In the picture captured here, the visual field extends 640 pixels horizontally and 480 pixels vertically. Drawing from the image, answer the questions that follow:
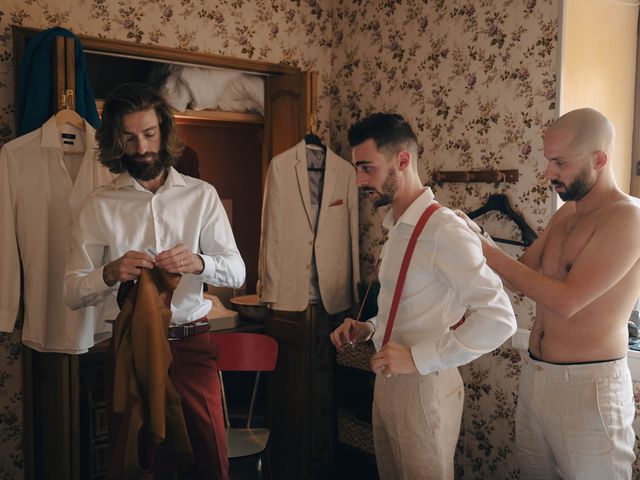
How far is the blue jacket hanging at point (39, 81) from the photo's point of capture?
103 inches

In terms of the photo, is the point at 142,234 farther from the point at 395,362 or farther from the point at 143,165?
the point at 395,362

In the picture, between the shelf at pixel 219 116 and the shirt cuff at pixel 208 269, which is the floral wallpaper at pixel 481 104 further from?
the shirt cuff at pixel 208 269

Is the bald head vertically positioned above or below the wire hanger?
above

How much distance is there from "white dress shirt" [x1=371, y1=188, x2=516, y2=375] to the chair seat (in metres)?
1.11

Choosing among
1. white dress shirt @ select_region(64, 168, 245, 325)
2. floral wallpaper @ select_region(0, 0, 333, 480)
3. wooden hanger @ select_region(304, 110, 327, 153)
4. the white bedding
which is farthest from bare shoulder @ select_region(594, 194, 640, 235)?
the white bedding

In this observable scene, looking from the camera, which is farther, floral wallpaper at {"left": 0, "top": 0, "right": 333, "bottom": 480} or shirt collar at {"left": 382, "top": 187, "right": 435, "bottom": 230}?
floral wallpaper at {"left": 0, "top": 0, "right": 333, "bottom": 480}

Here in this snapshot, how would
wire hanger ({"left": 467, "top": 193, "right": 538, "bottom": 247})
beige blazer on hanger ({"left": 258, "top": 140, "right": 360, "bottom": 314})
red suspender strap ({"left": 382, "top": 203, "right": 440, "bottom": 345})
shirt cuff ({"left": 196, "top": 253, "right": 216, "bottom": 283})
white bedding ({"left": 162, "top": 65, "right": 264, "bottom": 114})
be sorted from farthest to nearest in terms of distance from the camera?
1. white bedding ({"left": 162, "top": 65, "right": 264, "bottom": 114})
2. beige blazer on hanger ({"left": 258, "top": 140, "right": 360, "bottom": 314})
3. wire hanger ({"left": 467, "top": 193, "right": 538, "bottom": 247})
4. shirt cuff ({"left": 196, "top": 253, "right": 216, "bottom": 283})
5. red suspender strap ({"left": 382, "top": 203, "right": 440, "bottom": 345})

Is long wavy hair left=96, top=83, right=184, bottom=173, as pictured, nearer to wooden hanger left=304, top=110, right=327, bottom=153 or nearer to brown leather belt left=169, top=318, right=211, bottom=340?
brown leather belt left=169, top=318, right=211, bottom=340

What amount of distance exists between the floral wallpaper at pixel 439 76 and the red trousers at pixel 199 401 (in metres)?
1.21

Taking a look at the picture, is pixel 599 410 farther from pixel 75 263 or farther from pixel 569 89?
pixel 75 263

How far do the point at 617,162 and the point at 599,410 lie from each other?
1386 mm

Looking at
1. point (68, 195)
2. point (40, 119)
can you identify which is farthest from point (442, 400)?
point (40, 119)

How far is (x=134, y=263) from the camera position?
197cm

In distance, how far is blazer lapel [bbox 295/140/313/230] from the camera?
345cm
